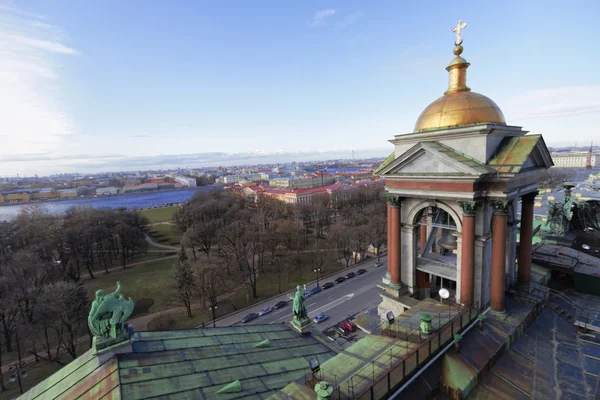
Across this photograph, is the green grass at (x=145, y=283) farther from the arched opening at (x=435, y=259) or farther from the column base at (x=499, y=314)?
the column base at (x=499, y=314)

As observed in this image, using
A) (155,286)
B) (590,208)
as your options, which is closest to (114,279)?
(155,286)

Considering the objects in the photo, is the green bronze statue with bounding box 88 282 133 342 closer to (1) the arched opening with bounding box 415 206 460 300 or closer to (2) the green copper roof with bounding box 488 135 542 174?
(1) the arched opening with bounding box 415 206 460 300

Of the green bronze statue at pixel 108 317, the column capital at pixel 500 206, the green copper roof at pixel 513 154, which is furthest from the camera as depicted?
the column capital at pixel 500 206

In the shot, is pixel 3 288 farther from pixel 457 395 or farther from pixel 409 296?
pixel 457 395

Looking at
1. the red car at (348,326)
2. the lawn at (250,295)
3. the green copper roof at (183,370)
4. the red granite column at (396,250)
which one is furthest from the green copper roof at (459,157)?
the lawn at (250,295)

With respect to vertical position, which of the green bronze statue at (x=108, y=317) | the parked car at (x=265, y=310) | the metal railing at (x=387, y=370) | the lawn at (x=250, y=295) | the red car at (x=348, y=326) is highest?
the green bronze statue at (x=108, y=317)

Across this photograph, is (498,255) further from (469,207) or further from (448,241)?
(448,241)
